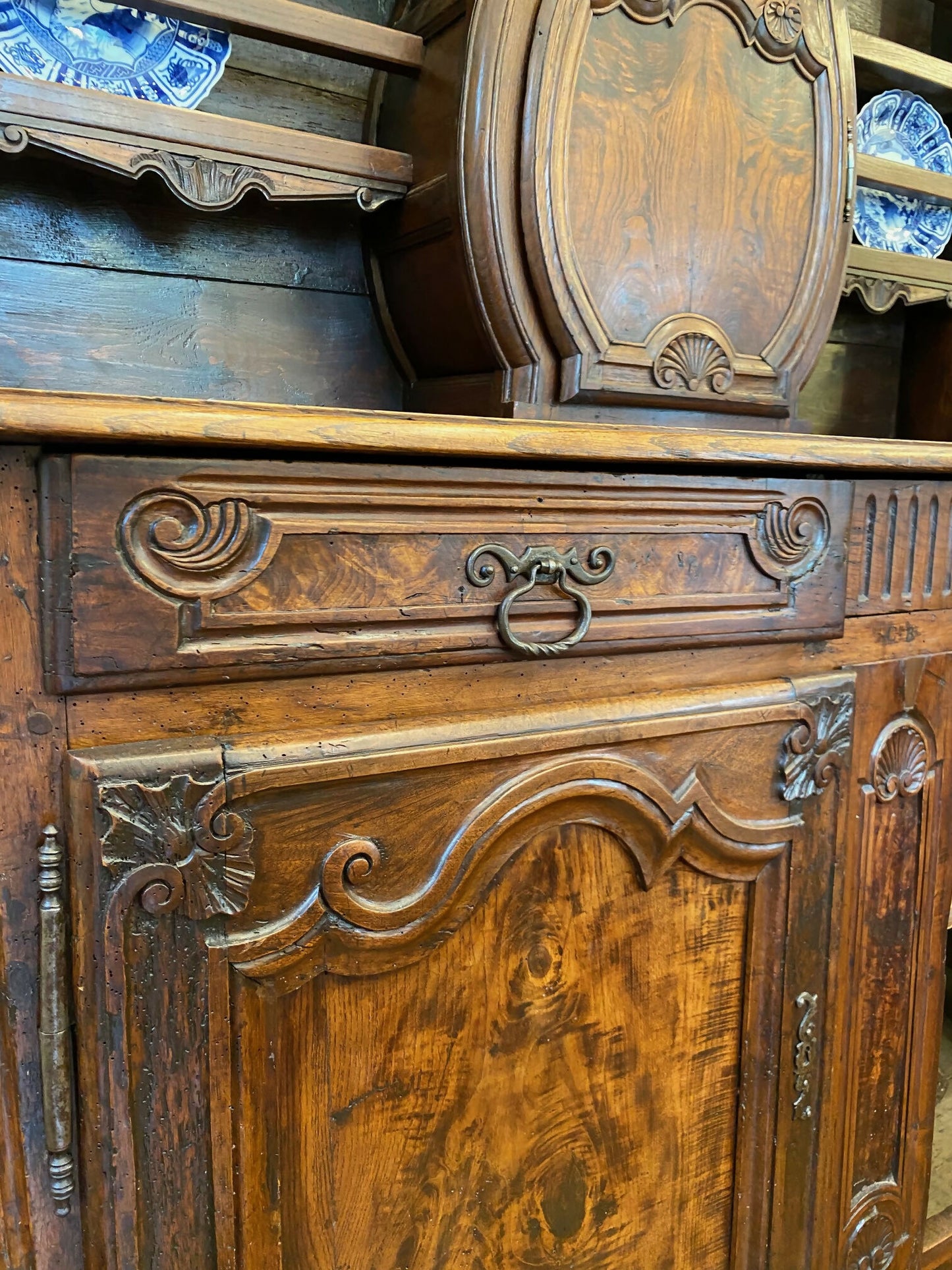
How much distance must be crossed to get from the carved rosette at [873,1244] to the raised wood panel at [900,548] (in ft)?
1.99

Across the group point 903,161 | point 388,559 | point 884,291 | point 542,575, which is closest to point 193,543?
point 388,559

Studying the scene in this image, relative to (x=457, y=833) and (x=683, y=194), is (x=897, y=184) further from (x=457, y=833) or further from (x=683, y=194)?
(x=457, y=833)

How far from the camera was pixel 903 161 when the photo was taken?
1.03 m

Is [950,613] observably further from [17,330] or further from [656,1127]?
[17,330]

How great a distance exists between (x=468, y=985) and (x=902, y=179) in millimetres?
976

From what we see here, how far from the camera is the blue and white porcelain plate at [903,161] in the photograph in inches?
39.6

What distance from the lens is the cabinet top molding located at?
0.42 m

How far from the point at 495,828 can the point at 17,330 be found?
58 centimetres

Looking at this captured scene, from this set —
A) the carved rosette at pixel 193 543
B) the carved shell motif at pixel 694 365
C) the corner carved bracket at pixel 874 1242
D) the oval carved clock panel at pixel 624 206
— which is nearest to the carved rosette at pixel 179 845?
the carved rosette at pixel 193 543

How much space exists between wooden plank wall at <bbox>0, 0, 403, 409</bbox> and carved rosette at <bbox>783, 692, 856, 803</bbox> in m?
0.50

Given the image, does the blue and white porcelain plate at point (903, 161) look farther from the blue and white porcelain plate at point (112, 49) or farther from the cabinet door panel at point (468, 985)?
the blue and white porcelain plate at point (112, 49)

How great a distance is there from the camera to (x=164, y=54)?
0.68 m

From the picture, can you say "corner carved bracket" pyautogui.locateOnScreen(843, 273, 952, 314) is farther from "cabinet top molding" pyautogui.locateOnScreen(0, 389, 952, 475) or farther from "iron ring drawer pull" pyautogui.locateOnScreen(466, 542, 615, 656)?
"iron ring drawer pull" pyautogui.locateOnScreen(466, 542, 615, 656)

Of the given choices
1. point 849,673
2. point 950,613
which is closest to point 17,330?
point 849,673
